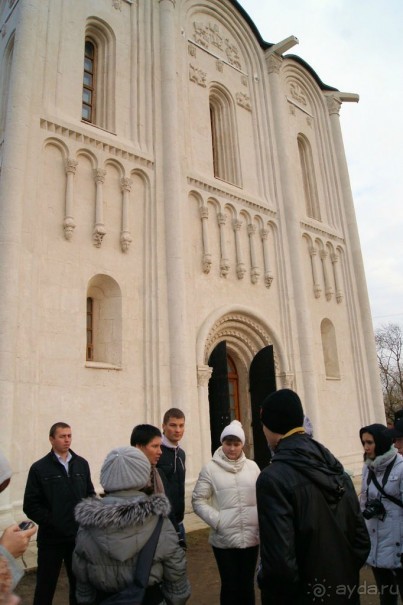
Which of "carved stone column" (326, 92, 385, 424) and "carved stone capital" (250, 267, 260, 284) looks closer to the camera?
"carved stone capital" (250, 267, 260, 284)

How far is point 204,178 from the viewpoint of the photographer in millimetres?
11938

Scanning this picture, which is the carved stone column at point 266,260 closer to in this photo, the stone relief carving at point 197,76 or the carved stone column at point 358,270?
the carved stone column at point 358,270

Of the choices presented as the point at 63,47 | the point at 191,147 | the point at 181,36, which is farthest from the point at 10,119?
the point at 181,36

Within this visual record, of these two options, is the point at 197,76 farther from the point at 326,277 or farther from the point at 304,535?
the point at 304,535

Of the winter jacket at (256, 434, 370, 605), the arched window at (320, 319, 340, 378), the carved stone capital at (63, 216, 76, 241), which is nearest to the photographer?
the winter jacket at (256, 434, 370, 605)

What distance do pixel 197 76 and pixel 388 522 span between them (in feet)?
42.4

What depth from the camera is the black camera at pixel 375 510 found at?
367cm

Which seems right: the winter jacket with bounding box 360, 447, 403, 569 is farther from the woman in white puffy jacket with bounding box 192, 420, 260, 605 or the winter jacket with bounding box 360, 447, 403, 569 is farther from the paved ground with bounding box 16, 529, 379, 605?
the paved ground with bounding box 16, 529, 379, 605

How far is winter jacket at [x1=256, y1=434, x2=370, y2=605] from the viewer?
220 centimetres

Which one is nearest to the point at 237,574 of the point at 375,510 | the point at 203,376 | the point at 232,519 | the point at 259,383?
the point at 232,519

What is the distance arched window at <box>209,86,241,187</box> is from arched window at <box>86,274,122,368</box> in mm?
5479

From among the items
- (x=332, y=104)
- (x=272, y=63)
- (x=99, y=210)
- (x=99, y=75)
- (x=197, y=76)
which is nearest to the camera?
(x=99, y=210)

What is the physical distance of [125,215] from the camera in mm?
9984

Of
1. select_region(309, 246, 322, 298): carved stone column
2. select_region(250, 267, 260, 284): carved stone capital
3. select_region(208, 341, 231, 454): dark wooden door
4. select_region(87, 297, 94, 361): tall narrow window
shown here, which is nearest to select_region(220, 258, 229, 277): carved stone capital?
select_region(250, 267, 260, 284): carved stone capital
